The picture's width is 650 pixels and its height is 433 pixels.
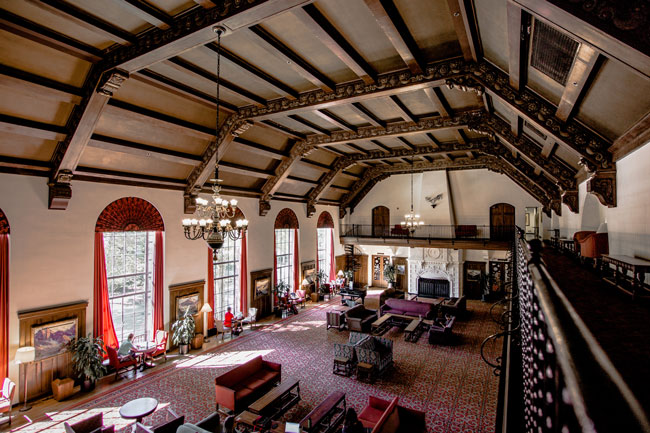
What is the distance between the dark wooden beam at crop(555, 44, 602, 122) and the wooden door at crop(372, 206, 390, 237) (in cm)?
1355

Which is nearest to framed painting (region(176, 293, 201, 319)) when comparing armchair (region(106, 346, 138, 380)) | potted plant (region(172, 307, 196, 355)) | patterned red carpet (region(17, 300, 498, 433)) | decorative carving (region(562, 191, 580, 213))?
potted plant (region(172, 307, 196, 355))

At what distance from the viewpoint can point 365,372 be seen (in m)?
7.55

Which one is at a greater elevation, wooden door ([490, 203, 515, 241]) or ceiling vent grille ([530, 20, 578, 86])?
ceiling vent grille ([530, 20, 578, 86])

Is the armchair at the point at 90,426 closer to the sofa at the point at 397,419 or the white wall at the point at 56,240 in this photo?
the white wall at the point at 56,240

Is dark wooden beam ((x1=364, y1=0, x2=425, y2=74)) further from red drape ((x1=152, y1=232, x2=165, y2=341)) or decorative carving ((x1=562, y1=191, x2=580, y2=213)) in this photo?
red drape ((x1=152, y1=232, x2=165, y2=341))

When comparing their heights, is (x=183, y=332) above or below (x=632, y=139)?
below

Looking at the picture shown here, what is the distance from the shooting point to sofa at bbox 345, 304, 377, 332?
1099cm

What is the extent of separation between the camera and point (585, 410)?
0.37 metres

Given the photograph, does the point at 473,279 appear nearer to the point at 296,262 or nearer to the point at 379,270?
the point at 379,270

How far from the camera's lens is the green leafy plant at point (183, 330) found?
9068 millimetres

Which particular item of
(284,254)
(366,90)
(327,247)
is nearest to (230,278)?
(284,254)

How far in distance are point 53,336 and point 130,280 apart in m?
1.97

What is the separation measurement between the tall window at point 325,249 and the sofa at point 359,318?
15.8 feet

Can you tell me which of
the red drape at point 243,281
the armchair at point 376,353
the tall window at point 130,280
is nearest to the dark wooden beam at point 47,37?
the tall window at point 130,280
